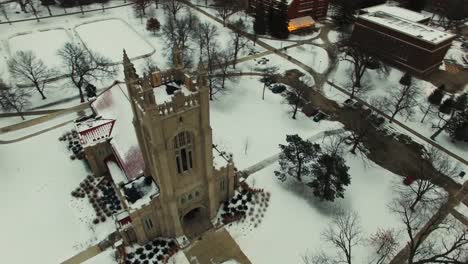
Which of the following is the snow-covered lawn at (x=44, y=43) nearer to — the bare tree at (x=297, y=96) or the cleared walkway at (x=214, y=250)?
the bare tree at (x=297, y=96)

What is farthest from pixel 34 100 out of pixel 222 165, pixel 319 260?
pixel 319 260

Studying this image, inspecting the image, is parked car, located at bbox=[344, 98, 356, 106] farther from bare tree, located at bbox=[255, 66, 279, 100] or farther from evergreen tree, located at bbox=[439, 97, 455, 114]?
evergreen tree, located at bbox=[439, 97, 455, 114]

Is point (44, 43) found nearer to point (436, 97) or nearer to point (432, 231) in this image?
point (432, 231)

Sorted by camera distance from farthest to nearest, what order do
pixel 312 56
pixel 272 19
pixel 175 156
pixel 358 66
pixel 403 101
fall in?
pixel 272 19, pixel 312 56, pixel 358 66, pixel 403 101, pixel 175 156

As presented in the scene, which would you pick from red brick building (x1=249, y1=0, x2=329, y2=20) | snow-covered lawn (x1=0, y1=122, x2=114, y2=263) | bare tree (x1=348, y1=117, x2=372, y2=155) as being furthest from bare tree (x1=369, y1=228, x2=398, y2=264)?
red brick building (x1=249, y1=0, x2=329, y2=20)

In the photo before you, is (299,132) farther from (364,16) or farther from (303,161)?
(364,16)

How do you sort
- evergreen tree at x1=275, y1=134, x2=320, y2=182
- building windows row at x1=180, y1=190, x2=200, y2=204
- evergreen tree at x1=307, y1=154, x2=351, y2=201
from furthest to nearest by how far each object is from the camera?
evergreen tree at x1=275, y1=134, x2=320, y2=182
evergreen tree at x1=307, y1=154, x2=351, y2=201
building windows row at x1=180, y1=190, x2=200, y2=204

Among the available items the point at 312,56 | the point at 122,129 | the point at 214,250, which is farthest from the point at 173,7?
the point at 214,250
